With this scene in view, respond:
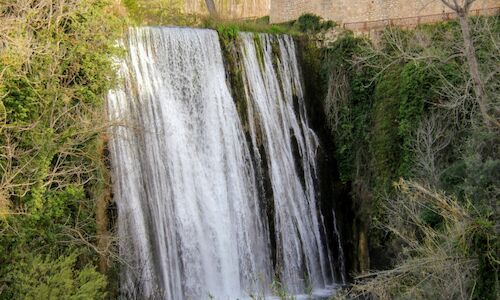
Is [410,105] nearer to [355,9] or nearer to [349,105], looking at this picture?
[349,105]

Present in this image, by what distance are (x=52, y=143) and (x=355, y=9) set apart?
15.1 m

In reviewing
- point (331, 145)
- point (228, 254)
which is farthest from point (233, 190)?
point (331, 145)

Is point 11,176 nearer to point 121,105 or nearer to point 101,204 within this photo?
point 101,204

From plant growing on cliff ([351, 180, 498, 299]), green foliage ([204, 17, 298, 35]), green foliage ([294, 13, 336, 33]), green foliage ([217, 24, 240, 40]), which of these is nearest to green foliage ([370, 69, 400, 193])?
green foliage ([204, 17, 298, 35])

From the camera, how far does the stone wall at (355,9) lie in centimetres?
2095

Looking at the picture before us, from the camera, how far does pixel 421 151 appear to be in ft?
50.6

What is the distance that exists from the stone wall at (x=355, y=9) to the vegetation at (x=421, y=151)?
2.80 metres

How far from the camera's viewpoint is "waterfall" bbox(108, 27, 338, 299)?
12688mm

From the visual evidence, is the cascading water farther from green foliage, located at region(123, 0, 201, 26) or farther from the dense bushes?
the dense bushes

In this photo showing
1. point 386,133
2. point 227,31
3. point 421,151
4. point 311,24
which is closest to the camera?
point 421,151

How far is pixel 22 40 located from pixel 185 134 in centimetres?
487

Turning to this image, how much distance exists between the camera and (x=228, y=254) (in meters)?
14.1

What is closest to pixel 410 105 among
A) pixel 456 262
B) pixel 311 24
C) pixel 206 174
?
pixel 206 174

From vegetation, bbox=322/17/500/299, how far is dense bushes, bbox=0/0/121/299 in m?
5.03
